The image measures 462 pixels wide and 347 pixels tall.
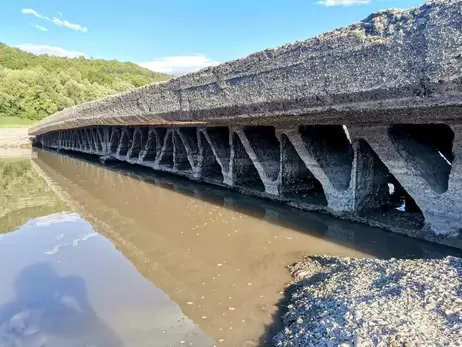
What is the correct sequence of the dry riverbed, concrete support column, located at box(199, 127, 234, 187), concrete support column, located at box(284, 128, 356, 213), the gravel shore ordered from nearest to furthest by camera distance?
the gravel shore → concrete support column, located at box(284, 128, 356, 213) → concrete support column, located at box(199, 127, 234, 187) → the dry riverbed

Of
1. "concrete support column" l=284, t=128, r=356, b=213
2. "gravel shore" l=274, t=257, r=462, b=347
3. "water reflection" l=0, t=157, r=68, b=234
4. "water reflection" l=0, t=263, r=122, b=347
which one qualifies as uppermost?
"concrete support column" l=284, t=128, r=356, b=213

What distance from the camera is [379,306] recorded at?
2234 millimetres

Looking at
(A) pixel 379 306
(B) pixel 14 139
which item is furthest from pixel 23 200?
(B) pixel 14 139

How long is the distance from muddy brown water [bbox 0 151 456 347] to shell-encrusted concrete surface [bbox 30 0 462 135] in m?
1.26

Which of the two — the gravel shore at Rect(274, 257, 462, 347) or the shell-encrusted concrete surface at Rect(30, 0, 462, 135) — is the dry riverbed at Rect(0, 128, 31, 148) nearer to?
the shell-encrusted concrete surface at Rect(30, 0, 462, 135)

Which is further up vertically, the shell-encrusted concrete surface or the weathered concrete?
the shell-encrusted concrete surface

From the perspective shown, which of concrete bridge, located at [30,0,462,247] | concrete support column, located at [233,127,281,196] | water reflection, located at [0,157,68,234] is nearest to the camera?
concrete bridge, located at [30,0,462,247]

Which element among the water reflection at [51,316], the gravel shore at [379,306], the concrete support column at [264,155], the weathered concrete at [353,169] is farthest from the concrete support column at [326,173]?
the water reflection at [51,316]

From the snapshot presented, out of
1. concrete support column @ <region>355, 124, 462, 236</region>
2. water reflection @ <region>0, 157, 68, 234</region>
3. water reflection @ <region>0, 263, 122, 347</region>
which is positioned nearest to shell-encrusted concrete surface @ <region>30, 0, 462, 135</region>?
concrete support column @ <region>355, 124, 462, 236</region>

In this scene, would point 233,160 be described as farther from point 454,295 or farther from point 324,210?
point 454,295

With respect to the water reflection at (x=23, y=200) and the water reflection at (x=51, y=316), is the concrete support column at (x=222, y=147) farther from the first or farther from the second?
the water reflection at (x=51, y=316)

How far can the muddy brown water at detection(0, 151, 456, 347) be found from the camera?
8.98 feet

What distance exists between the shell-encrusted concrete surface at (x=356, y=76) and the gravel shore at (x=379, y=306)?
1343 mm

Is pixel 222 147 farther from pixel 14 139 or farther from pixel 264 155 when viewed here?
pixel 14 139
